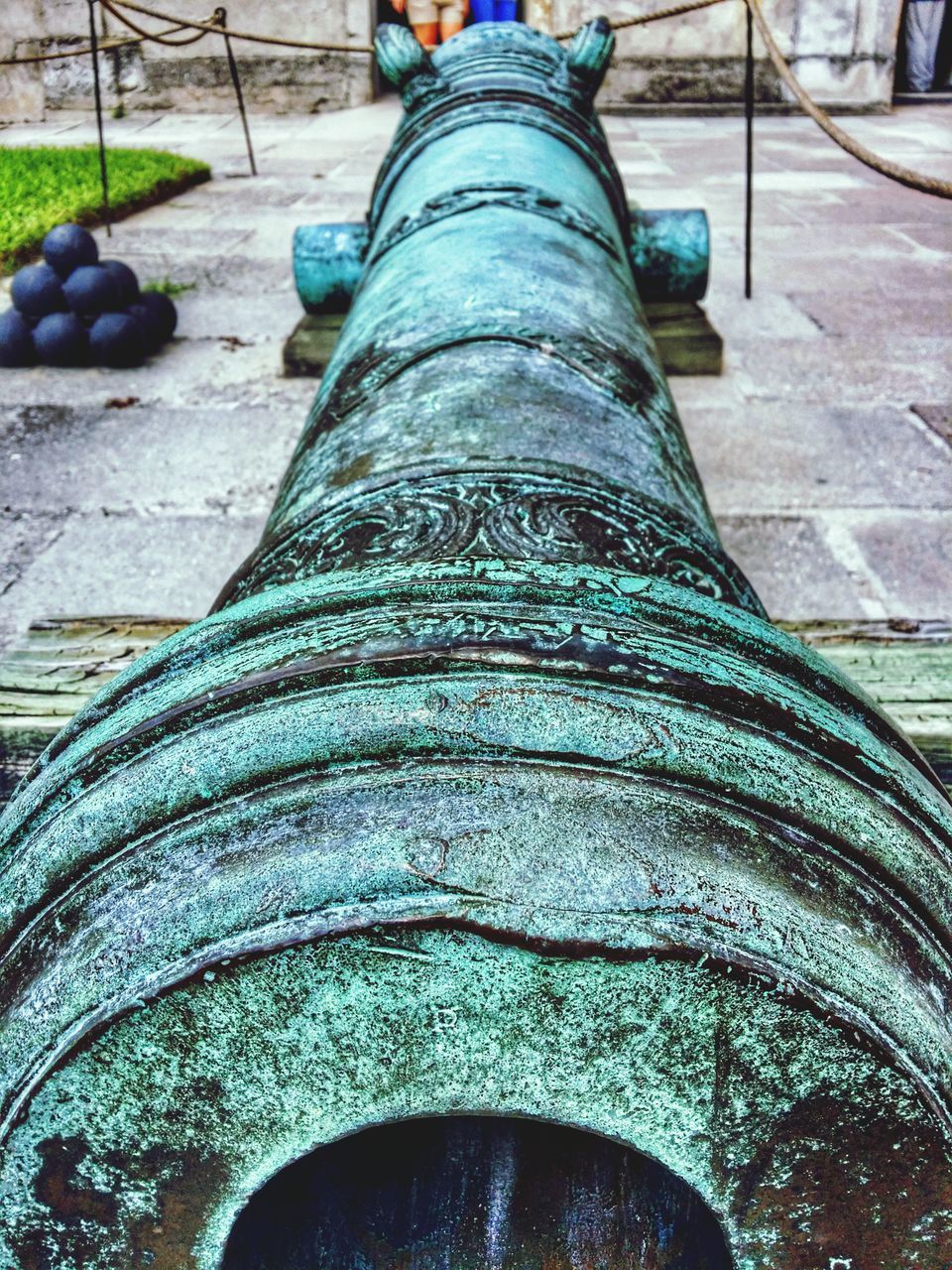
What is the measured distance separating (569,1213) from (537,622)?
0.48 meters

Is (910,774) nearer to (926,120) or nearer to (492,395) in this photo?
(492,395)

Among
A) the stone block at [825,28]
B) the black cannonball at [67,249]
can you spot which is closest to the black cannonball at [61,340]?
the black cannonball at [67,249]

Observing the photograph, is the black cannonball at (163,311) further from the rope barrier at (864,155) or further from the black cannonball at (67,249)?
the rope barrier at (864,155)

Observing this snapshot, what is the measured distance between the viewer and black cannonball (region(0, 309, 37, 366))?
158 inches

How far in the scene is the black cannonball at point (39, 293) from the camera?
13.2ft

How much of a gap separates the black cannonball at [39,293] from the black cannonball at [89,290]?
1.5 inches

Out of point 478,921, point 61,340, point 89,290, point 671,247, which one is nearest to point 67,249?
point 89,290

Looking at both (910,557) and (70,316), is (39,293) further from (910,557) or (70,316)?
(910,557)

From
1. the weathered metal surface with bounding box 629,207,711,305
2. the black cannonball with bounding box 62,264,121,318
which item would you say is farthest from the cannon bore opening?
the black cannonball with bounding box 62,264,121,318

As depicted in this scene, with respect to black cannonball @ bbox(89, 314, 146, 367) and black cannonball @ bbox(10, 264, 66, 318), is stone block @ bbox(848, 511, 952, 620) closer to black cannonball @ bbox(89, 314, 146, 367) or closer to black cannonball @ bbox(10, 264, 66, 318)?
black cannonball @ bbox(89, 314, 146, 367)

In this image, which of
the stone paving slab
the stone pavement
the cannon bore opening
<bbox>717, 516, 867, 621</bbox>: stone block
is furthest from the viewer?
the stone paving slab

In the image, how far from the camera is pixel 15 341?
13.2ft

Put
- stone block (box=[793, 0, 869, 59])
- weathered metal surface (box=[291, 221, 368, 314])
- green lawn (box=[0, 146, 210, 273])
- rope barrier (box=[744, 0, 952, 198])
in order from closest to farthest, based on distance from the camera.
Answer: rope barrier (box=[744, 0, 952, 198]) → weathered metal surface (box=[291, 221, 368, 314]) → green lawn (box=[0, 146, 210, 273]) → stone block (box=[793, 0, 869, 59])

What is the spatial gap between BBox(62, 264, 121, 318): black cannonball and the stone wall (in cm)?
702
